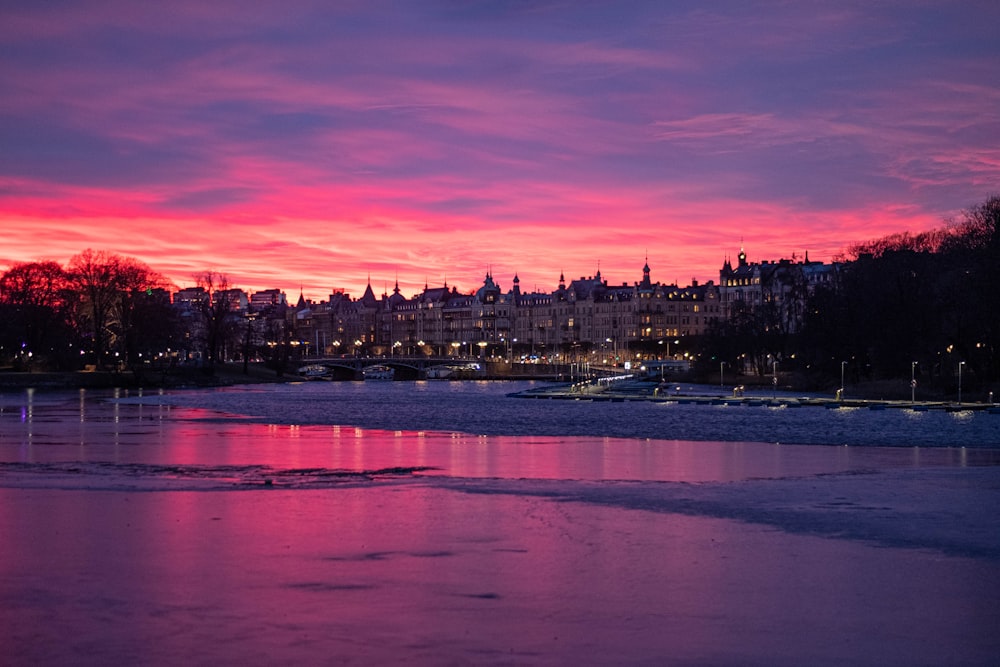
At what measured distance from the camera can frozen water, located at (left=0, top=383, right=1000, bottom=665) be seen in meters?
11.8

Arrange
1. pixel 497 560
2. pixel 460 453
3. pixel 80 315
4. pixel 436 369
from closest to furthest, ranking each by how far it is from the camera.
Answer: pixel 497 560, pixel 460 453, pixel 80 315, pixel 436 369

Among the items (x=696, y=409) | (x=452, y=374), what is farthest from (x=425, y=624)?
(x=452, y=374)

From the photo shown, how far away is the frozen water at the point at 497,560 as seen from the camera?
11781 mm

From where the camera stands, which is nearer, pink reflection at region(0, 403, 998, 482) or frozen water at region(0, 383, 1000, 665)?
→ frozen water at region(0, 383, 1000, 665)

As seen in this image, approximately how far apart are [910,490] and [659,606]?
42.7 feet

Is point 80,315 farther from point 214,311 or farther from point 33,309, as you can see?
point 214,311

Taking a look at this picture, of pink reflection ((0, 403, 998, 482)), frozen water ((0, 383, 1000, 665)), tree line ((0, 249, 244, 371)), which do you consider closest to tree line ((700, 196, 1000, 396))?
pink reflection ((0, 403, 998, 482))

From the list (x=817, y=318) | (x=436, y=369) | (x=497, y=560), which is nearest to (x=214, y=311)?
(x=436, y=369)

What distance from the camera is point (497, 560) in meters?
16.1

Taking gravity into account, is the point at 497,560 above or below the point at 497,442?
above

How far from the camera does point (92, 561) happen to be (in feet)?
51.6

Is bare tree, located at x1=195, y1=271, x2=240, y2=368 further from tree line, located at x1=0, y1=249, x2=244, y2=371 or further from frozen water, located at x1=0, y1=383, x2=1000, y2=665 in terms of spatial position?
frozen water, located at x1=0, y1=383, x2=1000, y2=665

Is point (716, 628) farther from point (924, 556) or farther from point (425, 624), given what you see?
point (924, 556)

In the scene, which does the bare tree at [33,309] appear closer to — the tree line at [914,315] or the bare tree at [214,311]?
the bare tree at [214,311]
